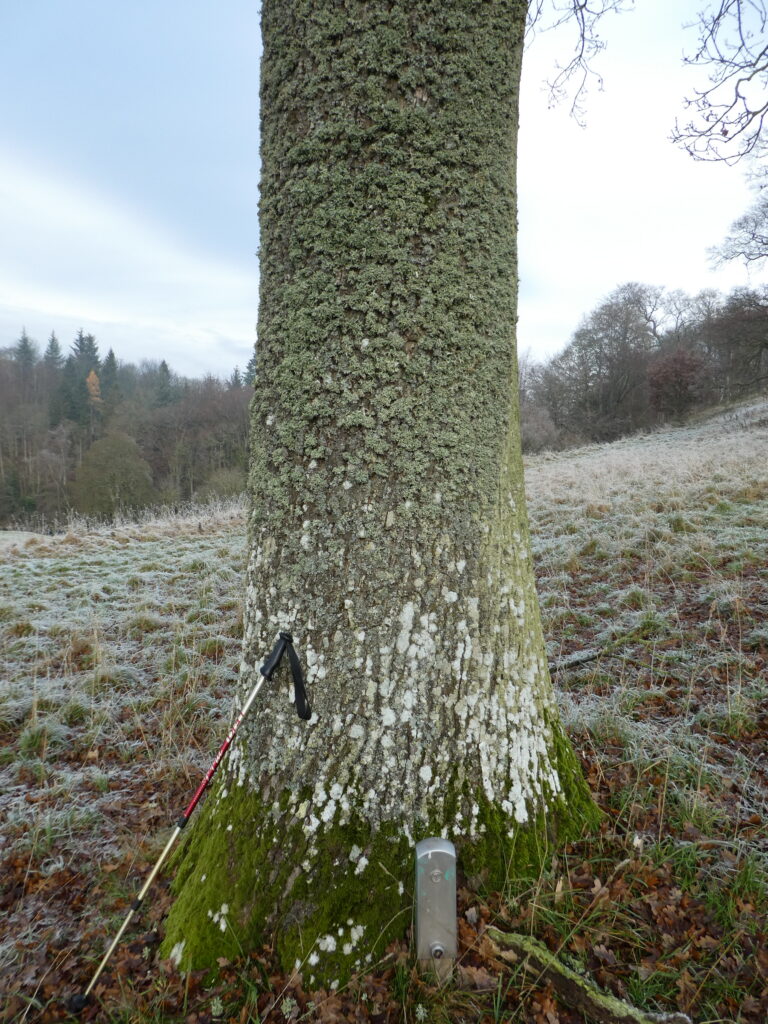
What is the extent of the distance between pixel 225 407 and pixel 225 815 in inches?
1523

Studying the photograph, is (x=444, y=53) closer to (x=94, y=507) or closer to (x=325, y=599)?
(x=325, y=599)

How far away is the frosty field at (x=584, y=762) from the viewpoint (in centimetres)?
143

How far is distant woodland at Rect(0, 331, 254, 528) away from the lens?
90.5 feet

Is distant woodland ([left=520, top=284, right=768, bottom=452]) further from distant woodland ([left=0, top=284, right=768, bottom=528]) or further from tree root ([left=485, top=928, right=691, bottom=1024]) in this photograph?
tree root ([left=485, top=928, right=691, bottom=1024])

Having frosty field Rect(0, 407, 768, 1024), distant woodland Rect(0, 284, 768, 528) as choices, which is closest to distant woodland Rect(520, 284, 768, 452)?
distant woodland Rect(0, 284, 768, 528)

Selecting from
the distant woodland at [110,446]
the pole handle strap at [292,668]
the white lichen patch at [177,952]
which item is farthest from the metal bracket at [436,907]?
the distant woodland at [110,446]

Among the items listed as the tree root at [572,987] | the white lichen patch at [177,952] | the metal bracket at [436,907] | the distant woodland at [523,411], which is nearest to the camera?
the tree root at [572,987]

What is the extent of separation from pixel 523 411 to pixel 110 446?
2430 cm

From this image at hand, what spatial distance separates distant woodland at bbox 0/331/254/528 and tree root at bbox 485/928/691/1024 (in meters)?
25.5

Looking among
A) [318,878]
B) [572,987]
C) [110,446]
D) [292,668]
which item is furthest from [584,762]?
[110,446]

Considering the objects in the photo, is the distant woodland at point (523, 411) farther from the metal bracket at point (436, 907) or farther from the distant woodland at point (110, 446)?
the metal bracket at point (436, 907)

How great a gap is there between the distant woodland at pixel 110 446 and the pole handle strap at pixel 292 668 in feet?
→ 82.3

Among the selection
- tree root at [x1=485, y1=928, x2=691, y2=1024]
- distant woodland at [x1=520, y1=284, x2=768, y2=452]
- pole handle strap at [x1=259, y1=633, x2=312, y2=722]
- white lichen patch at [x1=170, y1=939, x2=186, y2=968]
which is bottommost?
white lichen patch at [x1=170, y1=939, x2=186, y2=968]

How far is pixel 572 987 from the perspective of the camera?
4.48 feet
